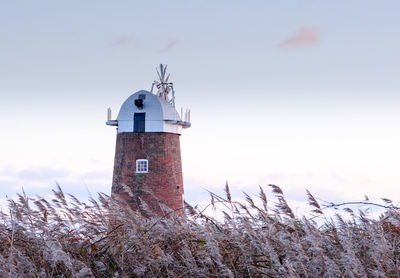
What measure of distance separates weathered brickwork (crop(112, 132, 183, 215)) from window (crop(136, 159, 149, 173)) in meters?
0.14

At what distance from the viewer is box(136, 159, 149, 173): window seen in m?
22.8

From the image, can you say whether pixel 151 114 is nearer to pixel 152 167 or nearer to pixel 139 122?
pixel 139 122

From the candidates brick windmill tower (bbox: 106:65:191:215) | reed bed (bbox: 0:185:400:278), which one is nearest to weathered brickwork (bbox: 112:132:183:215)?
brick windmill tower (bbox: 106:65:191:215)

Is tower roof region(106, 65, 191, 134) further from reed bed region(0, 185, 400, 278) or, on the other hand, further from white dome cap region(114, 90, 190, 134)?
reed bed region(0, 185, 400, 278)

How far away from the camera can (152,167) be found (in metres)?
22.7

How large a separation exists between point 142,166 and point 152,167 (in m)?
0.50

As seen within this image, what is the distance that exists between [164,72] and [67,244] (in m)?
22.6

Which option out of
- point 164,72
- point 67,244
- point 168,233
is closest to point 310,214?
point 168,233

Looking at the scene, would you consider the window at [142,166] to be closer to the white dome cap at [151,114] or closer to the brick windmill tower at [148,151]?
the brick windmill tower at [148,151]

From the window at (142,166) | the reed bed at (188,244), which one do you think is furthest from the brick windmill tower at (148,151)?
the reed bed at (188,244)

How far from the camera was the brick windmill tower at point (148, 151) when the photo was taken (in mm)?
22641

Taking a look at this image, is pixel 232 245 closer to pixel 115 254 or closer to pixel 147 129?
pixel 115 254

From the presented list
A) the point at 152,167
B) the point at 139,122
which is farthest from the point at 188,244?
the point at 139,122

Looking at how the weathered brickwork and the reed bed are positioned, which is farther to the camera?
the weathered brickwork
